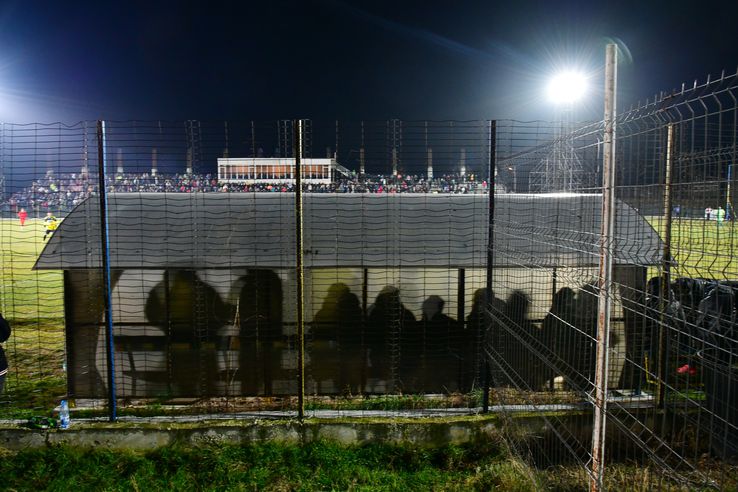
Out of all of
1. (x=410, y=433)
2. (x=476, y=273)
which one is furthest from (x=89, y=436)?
(x=476, y=273)

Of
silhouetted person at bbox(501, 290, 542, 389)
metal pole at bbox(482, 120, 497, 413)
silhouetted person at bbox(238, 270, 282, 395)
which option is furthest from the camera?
silhouetted person at bbox(238, 270, 282, 395)

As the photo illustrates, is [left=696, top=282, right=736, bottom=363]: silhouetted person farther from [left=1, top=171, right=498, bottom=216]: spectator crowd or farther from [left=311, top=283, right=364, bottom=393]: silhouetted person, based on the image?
[left=311, top=283, right=364, bottom=393]: silhouetted person

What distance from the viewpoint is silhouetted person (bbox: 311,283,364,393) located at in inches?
228

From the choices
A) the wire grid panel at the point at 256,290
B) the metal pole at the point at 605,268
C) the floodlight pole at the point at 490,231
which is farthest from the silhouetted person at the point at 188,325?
the metal pole at the point at 605,268

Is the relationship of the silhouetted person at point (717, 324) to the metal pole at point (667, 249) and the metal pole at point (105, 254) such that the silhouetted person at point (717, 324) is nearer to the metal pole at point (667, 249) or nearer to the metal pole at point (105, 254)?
the metal pole at point (667, 249)

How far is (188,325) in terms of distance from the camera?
18.7 feet

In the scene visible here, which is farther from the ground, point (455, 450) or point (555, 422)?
point (555, 422)

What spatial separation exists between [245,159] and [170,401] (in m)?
3.03

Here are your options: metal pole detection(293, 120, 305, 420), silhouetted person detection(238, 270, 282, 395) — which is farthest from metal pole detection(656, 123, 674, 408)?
silhouetted person detection(238, 270, 282, 395)

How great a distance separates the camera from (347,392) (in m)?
5.80

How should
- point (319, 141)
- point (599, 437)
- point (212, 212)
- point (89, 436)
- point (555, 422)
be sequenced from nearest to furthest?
point (599, 437), point (555, 422), point (89, 436), point (319, 141), point (212, 212)

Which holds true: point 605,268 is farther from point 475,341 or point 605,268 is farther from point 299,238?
point 475,341

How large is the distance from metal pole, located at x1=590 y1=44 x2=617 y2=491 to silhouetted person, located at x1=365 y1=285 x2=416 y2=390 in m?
3.04

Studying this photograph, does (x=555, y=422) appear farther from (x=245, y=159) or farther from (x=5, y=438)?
(x=5, y=438)
